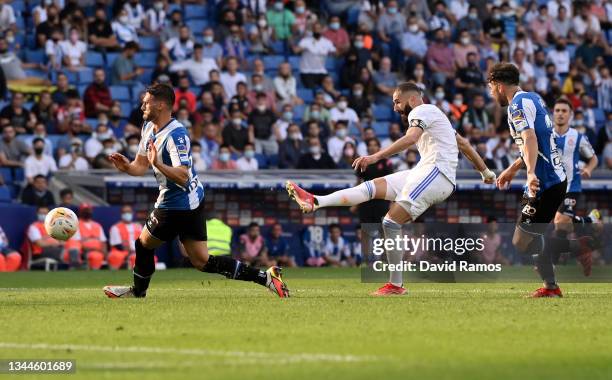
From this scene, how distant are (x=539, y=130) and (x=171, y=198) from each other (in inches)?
143

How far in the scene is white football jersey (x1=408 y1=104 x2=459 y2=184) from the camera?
1347cm

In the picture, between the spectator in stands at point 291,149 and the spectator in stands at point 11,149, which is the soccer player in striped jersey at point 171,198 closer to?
the spectator in stands at point 11,149

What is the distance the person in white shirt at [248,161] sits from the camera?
26.0 m

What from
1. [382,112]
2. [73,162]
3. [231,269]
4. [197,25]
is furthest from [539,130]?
[197,25]

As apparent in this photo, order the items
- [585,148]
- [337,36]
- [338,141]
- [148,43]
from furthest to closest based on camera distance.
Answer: [337,36], [148,43], [338,141], [585,148]

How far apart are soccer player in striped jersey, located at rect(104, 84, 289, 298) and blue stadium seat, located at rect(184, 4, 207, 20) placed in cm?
1658

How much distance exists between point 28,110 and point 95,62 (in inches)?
110

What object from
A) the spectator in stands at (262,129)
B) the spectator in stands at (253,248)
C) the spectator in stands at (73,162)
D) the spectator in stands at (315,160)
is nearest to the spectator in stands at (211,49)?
the spectator in stands at (262,129)

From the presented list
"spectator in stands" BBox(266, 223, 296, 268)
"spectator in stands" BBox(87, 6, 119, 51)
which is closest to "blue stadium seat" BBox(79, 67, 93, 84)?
"spectator in stands" BBox(87, 6, 119, 51)

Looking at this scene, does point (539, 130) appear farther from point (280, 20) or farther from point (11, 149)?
point (280, 20)

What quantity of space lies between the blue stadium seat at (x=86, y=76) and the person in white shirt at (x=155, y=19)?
1.87 meters

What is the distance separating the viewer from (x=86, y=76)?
2692cm

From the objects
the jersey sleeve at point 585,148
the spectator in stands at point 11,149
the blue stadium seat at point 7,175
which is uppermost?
the jersey sleeve at point 585,148

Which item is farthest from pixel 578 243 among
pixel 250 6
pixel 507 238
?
pixel 250 6
